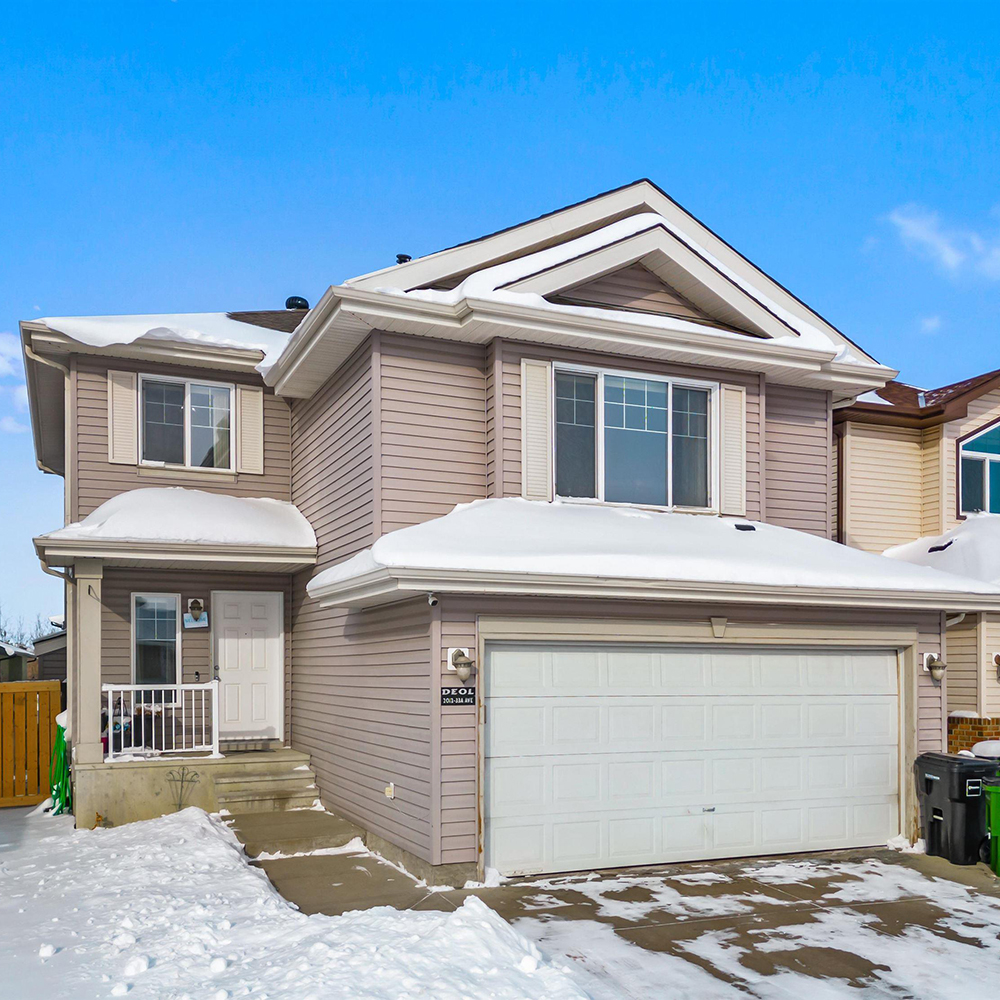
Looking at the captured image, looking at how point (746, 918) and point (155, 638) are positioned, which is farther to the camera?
point (155, 638)

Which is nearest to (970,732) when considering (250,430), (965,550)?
(965,550)

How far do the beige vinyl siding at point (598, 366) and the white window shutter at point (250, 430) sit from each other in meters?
4.58

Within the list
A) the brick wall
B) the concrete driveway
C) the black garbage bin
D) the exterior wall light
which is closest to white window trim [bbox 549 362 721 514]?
the exterior wall light

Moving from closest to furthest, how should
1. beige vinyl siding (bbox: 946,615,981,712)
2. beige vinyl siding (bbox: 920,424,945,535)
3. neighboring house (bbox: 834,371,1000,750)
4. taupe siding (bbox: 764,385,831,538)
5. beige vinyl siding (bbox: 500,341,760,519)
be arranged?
beige vinyl siding (bbox: 500,341,760,519), taupe siding (bbox: 764,385,831,538), beige vinyl siding (bbox: 946,615,981,712), neighboring house (bbox: 834,371,1000,750), beige vinyl siding (bbox: 920,424,945,535)

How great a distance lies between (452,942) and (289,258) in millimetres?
16333

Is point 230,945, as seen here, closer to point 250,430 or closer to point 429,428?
point 429,428

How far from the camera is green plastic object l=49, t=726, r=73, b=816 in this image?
11750mm

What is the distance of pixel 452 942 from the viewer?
18.4ft

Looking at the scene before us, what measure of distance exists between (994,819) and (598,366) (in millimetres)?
5808

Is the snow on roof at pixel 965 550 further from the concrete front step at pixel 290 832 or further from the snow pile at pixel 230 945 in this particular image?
the snow pile at pixel 230 945

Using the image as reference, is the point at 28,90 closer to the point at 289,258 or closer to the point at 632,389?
the point at 289,258

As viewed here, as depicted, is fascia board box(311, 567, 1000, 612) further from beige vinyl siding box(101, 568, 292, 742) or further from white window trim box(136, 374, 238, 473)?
white window trim box(136, 374, 238, 473)

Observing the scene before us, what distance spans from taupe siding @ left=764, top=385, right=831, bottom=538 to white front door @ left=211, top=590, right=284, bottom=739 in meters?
6.62

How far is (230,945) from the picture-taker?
579cm
